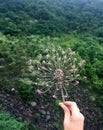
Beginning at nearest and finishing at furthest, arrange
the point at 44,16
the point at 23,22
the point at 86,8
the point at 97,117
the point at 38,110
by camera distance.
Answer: the point at 38,110, the point at 97,117, the point at 23,22, the point at 44,16, the point at 86,8

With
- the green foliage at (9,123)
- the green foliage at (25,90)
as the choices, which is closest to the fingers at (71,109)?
the green foliage at (9,123)

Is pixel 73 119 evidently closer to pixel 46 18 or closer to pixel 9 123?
pixel 9 123

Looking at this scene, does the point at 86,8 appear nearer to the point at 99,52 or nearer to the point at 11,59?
the point at 99,52

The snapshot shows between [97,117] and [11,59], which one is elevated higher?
[11,59]

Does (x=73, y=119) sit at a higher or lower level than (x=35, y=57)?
higher

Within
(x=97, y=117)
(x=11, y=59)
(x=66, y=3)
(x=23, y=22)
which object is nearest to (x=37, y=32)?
(x=23, y=22)

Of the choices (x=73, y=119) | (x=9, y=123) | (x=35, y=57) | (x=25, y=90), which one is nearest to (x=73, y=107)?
(x=73, y=119)

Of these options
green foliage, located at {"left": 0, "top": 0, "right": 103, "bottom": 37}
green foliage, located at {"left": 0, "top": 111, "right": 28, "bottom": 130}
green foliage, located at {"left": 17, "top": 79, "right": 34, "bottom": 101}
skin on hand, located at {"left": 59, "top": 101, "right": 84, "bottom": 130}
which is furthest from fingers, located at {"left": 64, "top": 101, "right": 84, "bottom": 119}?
green foliage, located at {"left": 0, "top": 0, "right": 103, "bottom": 37}

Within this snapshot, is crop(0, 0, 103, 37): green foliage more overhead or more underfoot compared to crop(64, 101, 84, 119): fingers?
more underfoot

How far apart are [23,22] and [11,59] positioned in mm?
11350

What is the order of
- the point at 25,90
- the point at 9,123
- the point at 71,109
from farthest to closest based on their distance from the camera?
1. the point at 25,90
2. the point at 9,123
3. the point at 71,109

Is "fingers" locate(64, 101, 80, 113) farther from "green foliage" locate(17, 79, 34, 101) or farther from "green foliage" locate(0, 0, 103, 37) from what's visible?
"green foliage" locate(0, 0, 103, 37)

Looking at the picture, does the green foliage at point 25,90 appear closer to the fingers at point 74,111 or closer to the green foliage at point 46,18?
the fingers at point 74,111

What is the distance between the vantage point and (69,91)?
9.73 metres
